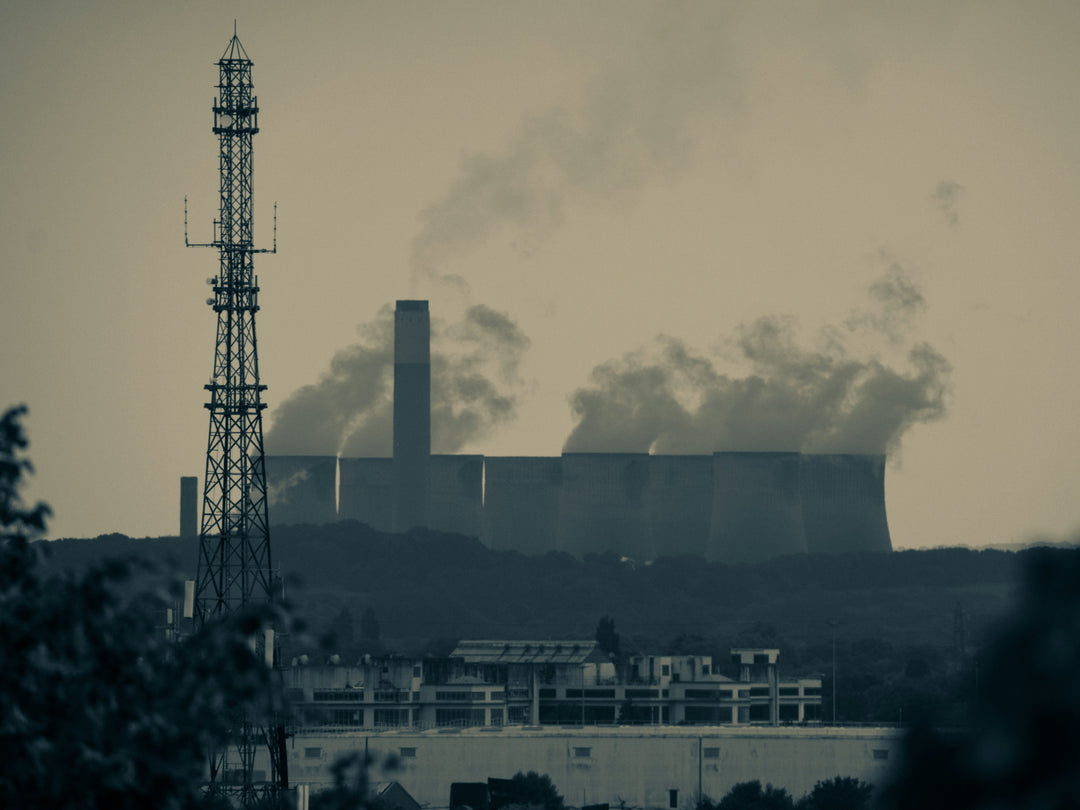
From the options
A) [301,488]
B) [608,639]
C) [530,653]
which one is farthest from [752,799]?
[301,488]

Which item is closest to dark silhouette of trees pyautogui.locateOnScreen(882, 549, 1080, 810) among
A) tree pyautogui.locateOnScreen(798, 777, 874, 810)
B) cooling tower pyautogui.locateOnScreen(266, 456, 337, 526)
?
tree pyautogui.locateOnScreen(798, 777, 874, 810)

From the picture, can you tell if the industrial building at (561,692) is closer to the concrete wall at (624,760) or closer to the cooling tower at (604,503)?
the concrete wall at (624,760)

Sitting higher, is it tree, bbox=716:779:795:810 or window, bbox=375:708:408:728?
window, bbox=375:708:408:728

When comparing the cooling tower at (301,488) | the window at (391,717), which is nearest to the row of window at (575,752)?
the window at (391,717)

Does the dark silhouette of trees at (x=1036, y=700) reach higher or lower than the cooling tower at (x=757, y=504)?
lower

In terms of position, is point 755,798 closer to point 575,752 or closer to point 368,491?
point 575,752

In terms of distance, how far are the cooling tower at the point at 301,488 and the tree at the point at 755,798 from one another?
54.1 metres

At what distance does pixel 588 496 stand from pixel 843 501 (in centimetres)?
1196

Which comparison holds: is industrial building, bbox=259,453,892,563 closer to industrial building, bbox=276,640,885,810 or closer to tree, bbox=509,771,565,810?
industrial building, bbox=276,640,885,810

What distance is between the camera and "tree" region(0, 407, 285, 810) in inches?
283

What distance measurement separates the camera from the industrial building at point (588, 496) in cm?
9000

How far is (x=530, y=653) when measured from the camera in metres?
68.8

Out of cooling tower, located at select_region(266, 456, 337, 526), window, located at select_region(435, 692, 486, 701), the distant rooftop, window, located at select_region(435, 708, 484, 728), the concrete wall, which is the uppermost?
cooling tower, located at select_region(266, 456, 337, 526)

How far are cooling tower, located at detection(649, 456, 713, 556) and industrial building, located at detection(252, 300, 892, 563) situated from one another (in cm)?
7
